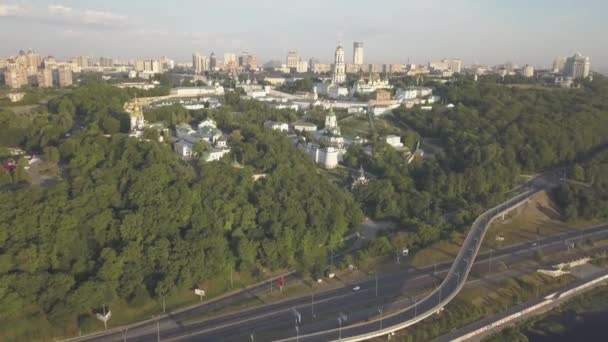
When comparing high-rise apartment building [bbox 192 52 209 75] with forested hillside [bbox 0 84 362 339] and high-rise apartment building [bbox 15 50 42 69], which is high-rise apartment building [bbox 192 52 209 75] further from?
forested hillside [bbox 0 84 362 339]

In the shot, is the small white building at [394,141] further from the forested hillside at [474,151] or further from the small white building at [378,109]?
the small white building at [378,109]

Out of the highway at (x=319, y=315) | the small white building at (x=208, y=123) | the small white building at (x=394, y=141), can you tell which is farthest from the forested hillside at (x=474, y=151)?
the small white building at (x=208, y=123)

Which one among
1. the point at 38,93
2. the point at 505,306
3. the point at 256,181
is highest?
the point at 38,93

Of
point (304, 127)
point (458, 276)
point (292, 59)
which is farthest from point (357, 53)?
point (458, 276)

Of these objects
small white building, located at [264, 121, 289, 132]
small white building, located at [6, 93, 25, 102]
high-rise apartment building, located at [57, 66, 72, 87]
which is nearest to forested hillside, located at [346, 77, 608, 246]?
small white building, located at [264, 121, 289, 132]

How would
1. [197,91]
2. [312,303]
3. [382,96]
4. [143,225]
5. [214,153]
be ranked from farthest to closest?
[382,96] < [197,91] < [214,153] < [143,225] < [312,303]

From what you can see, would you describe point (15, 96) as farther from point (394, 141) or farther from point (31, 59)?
point (31, 59)

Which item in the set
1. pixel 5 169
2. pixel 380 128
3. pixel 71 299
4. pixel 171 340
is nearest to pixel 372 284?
pixel 171 340

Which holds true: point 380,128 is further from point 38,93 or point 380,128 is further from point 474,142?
point 38,93
